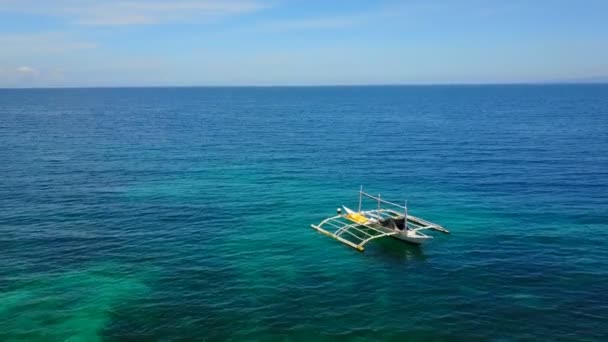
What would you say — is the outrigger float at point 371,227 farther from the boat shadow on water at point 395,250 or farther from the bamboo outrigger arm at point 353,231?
the boat shadow on water at point 395,250

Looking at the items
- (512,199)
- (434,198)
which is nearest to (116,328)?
(434,198)

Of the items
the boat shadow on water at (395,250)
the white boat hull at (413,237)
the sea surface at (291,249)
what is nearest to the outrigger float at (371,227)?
the white boat hull at (413,237)

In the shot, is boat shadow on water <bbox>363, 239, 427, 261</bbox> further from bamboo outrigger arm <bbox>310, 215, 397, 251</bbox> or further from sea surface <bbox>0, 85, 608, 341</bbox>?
bamboo outrigger arm <bbox>310, 215, 397, 251</bbox>

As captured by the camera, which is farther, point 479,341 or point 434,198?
point 434,198

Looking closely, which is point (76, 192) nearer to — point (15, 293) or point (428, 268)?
point (15, 293)

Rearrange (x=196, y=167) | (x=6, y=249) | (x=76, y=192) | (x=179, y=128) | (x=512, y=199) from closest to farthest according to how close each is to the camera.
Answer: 1. (x=6, y=249)
2. (x=512, y=199)
3. (x=76, y=192)
4. (x=196, y=167)
5. (x=179, y=128)

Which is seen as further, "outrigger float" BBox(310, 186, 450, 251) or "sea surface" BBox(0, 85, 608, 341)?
"outrigger float" BBox(310, 186, 450, 251)

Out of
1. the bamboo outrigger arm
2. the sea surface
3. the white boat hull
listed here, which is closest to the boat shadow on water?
the sea surface
